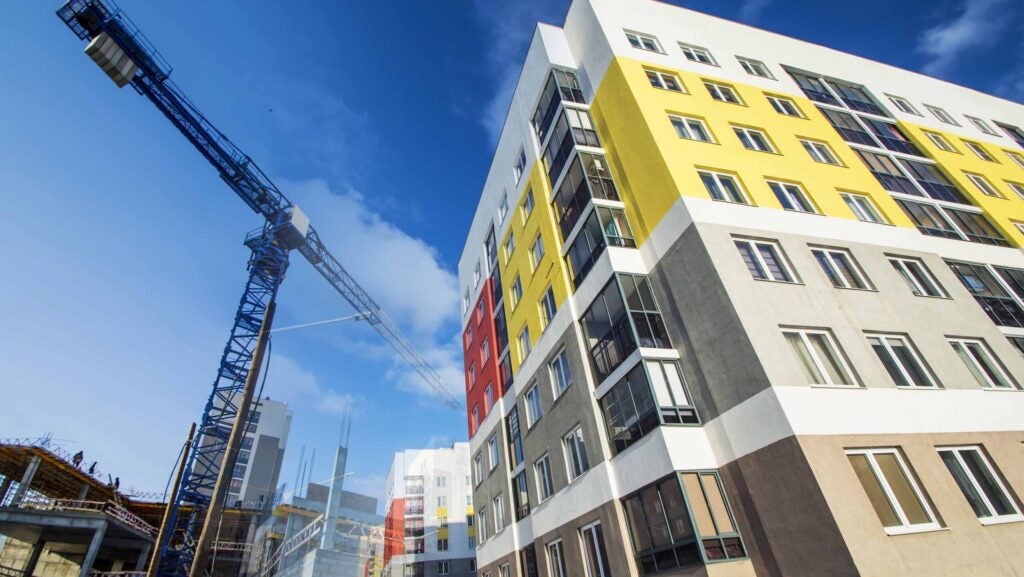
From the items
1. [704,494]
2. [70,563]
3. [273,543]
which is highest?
[273,543]

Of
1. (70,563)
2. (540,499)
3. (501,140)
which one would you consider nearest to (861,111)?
(501,140)

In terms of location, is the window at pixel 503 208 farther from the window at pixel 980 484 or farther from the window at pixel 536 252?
the window at pixel 980 484

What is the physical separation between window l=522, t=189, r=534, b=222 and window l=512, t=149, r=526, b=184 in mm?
1868

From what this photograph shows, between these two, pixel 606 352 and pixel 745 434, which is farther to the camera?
pixel 606 352

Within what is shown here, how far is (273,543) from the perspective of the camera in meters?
53.2

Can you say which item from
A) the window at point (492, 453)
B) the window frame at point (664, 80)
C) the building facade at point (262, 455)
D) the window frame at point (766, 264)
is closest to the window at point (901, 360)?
the window frame at point (766, 264)

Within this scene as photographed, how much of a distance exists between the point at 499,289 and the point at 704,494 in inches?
711

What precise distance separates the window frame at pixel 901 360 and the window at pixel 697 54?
14637 millimetres

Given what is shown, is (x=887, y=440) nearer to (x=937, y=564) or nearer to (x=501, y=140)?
(x=937, y=564)

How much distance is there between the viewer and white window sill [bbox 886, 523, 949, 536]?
29.2 ft

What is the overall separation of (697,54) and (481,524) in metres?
27.3

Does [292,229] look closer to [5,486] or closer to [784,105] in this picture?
[5,486]

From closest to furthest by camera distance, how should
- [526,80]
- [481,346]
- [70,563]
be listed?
[526,80] < [481,346] < [70,563]

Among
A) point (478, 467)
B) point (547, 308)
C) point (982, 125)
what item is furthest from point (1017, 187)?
point (478, 467)
